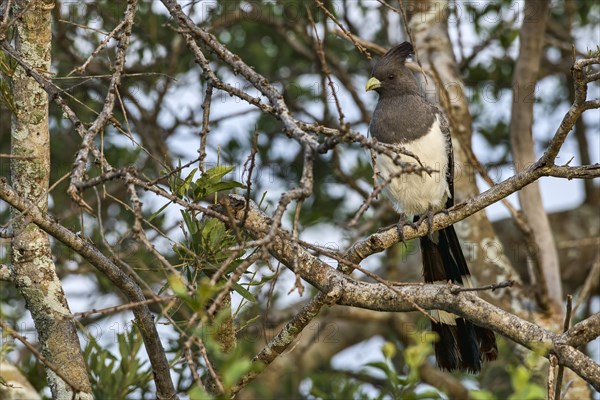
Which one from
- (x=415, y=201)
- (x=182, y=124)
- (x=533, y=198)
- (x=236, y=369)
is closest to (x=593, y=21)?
(x=533, y=198)

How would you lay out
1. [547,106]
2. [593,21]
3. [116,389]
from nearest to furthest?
1. [116,389]
2. [593,21]
3. [547,106]

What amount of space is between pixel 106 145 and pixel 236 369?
4.36 m

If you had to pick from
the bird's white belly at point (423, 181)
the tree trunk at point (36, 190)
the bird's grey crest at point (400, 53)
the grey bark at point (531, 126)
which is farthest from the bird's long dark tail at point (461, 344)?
the tree trunk at point (36, 190)

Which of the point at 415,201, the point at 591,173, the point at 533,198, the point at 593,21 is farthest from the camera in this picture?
the point at 593,21

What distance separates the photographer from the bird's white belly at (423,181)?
4359 mm

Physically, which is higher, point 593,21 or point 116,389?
point 593,21

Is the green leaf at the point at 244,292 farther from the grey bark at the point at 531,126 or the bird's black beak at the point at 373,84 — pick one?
the grey bark at the point at 531,126

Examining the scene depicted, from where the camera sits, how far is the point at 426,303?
109 inches

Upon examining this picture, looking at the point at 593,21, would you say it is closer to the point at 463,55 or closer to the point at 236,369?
the point at 463,55

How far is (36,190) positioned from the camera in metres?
2.92

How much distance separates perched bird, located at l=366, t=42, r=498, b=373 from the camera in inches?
173

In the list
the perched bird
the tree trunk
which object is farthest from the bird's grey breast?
the tree trunk

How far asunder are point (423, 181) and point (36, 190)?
2.21m

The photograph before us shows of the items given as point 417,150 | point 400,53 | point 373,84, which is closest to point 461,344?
point 417,150
